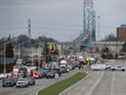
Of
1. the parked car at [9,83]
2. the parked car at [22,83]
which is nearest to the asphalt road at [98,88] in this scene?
the parked car at [22,83]

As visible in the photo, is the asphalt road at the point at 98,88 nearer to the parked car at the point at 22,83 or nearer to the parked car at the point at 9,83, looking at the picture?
the parked car at the point at 22,83

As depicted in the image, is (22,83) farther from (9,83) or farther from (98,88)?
(98,88)

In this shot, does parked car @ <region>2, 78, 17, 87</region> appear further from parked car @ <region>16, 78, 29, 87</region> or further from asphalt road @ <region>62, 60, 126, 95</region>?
asphalt road @ <region>62, 60, 126, 95</region>

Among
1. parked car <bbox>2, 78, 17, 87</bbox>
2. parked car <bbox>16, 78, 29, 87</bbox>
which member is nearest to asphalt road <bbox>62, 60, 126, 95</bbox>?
parked car <bbox>16, 78, 29, 87</bbox>

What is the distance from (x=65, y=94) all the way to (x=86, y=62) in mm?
101204

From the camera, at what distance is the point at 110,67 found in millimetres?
127750

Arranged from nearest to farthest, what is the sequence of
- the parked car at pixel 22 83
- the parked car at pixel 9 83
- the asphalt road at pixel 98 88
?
the asphalt road at pixel 98 88 < the parked car at pixel 22 83 < the parked car at pixel 9 83

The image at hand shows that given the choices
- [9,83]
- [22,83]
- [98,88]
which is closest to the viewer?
[98,88]

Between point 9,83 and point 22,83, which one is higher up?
point 22,83

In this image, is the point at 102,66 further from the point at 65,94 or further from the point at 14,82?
the point at 65,94

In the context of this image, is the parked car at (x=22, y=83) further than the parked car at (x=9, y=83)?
No

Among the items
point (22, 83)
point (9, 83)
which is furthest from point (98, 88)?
point (9, 83)

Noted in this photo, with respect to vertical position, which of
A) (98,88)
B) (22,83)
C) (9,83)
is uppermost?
(22,83)

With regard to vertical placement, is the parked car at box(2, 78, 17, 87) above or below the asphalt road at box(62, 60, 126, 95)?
above
